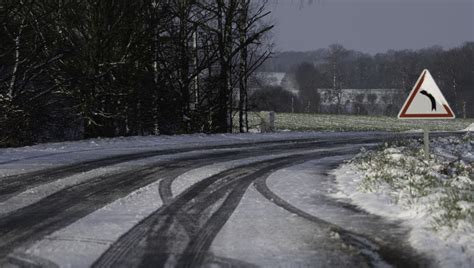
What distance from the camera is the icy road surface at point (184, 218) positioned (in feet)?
14.8

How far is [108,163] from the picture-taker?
10.8 meters

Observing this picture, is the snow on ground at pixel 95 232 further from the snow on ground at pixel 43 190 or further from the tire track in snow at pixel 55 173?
the tire track in snow at pixel 55 173

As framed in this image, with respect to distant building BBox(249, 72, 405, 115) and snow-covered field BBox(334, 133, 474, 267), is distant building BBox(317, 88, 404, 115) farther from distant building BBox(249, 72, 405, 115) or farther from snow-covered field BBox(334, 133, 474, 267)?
snow-covered field BBox(334, 133, 474, 267)

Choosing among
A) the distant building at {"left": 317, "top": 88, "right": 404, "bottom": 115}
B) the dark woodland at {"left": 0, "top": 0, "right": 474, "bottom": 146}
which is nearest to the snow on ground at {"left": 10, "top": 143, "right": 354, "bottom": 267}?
the dark woodland at {"left": 0, "top": 0, "right": 474, "bottom": 146}

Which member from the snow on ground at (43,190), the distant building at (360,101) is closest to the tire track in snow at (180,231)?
the snow on ground at (43,190)

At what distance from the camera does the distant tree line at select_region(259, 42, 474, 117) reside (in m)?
92.3

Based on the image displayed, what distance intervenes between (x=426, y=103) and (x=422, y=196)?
2.56 meters

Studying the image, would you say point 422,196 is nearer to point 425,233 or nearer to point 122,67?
point 425,233

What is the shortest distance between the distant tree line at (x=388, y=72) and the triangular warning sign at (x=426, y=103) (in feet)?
192

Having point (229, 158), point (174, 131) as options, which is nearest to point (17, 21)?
point (174, 131)

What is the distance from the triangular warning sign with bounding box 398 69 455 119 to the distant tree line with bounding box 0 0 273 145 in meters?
12.2

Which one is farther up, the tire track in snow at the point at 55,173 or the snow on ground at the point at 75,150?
the snow on ground at the point at 75,150

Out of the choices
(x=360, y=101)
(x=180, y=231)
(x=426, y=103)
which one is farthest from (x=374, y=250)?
(x=360, y=101)

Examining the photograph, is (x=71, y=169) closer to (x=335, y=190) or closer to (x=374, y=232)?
(x=335, y=190)
